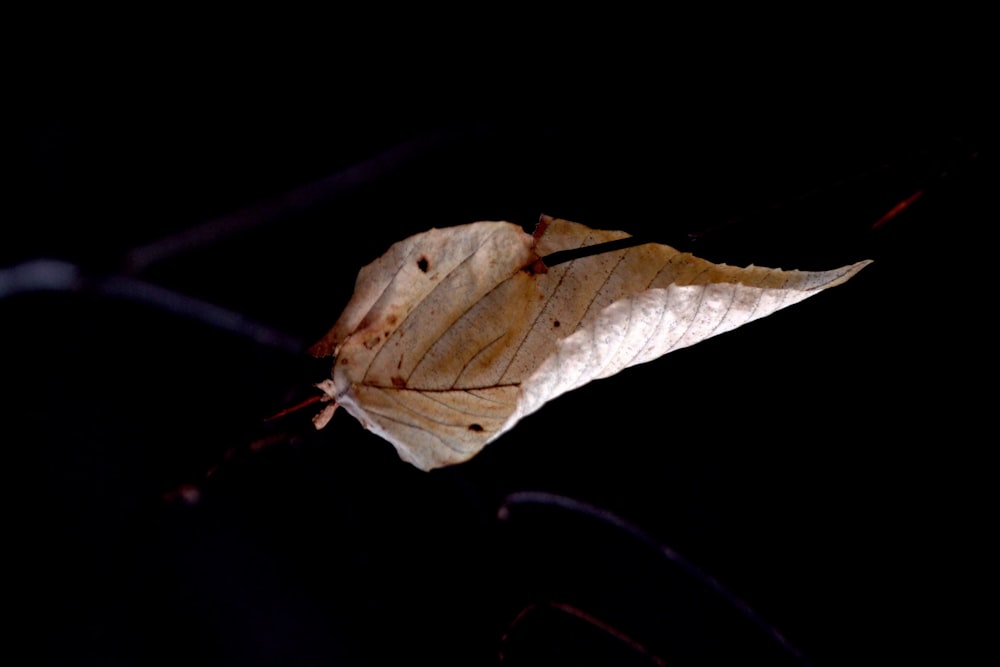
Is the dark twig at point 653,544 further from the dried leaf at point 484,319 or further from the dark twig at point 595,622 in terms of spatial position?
the dried leaf at point 484,319

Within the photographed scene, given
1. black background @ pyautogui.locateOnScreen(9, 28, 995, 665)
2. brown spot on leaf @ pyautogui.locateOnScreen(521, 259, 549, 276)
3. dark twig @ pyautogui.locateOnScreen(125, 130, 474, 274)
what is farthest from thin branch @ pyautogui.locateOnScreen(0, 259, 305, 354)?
brown spot on leaf @ pyautogui.locateOnScreen(521, 259, 549, 276)

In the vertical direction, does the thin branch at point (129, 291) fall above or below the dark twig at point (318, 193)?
below

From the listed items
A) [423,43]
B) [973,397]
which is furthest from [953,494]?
[423,43]

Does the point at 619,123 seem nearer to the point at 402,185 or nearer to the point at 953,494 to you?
the point at 402,185

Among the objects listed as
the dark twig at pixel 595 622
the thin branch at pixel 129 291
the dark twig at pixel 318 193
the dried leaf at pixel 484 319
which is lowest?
the dark twig at pixel 595 622

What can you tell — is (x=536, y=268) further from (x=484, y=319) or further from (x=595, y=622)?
(x=595, y=622)

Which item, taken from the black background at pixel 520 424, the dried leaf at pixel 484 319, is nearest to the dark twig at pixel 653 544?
the black background at pixel 520 424

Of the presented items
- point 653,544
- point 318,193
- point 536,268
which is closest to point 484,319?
point 536,268
